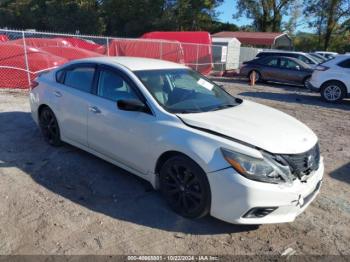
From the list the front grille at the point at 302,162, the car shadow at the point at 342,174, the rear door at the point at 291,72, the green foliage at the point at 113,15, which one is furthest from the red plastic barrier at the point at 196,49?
the green foliage at the point at 113,15

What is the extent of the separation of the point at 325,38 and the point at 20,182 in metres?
47.0

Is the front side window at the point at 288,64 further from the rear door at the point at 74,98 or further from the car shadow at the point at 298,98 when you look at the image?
the rear door at the point at 74,98

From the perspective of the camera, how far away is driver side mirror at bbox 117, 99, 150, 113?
3793 mm

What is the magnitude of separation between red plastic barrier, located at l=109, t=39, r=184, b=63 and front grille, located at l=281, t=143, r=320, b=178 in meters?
12.3

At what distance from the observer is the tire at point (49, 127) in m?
5.23

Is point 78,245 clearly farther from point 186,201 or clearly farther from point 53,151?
point 53,151

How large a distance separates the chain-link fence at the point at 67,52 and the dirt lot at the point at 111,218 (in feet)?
18.1

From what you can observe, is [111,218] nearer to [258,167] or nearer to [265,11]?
[258,167]

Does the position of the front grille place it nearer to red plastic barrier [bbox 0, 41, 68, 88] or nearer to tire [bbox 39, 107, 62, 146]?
tire [bbox 39, 107, 62, 146]

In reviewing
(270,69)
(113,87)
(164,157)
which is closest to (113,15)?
(270,69)

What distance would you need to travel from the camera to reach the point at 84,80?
4730 millimetres

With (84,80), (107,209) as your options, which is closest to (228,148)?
(107,209)

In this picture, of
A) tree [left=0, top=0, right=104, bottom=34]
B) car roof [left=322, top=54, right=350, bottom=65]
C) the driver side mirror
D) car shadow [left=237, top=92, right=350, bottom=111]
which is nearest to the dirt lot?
the driver side mirror

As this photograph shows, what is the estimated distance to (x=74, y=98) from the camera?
15.4ft
